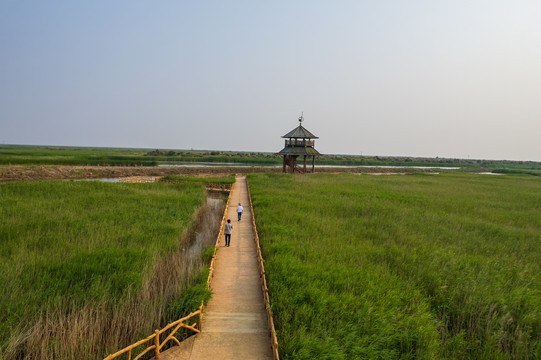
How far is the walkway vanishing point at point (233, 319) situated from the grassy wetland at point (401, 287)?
1.51ft

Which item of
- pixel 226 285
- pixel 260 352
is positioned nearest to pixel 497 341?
pixel 260 352

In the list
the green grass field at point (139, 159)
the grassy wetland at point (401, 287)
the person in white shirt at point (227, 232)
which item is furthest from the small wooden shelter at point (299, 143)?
the green grass field at point (139, 159)

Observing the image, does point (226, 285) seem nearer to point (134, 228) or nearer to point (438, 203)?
point (134, 228)

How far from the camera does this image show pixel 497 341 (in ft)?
20.8

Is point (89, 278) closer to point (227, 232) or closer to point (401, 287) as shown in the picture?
point (227, 232)

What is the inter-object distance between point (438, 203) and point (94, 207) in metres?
25.2

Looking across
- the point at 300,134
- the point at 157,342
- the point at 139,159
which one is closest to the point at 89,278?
the point at 157,342

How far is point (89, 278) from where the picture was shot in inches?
307

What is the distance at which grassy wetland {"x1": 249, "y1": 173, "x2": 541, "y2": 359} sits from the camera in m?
5.89

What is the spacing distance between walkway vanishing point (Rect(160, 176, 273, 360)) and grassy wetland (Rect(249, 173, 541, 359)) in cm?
46

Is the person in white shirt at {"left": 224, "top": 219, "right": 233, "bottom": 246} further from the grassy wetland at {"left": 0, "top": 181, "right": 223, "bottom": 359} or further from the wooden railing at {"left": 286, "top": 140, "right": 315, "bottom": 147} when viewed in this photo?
the wooden railing at {"left": 286, "top": 140, "right": 315, "bottom": 147}

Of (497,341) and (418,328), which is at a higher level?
(418,328)

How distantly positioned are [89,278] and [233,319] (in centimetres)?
478

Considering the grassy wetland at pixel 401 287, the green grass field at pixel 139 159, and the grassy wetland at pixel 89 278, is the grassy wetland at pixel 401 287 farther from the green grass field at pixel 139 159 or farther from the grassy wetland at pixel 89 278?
the green grass field at pixel 139 159
